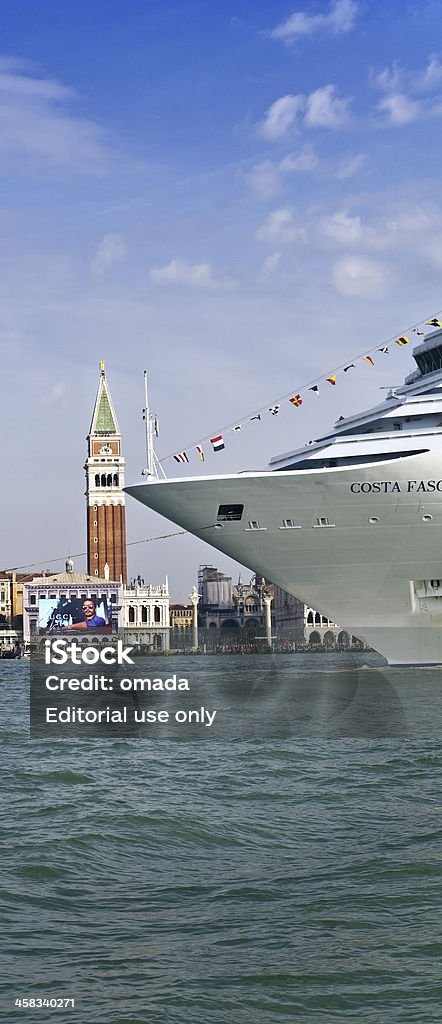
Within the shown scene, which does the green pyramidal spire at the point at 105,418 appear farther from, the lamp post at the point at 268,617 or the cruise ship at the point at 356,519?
the cruise ship at the point at 356,519

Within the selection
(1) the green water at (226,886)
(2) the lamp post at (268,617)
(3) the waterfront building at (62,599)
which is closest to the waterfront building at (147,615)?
(3) the waterfront building at (62,599)

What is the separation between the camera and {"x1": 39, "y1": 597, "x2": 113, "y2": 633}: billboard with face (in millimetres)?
151000

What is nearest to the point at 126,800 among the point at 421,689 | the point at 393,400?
the point at 421,689

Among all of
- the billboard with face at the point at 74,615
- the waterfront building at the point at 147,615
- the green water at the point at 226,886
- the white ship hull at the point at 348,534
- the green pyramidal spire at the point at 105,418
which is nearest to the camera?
the green water at the point at 226,886

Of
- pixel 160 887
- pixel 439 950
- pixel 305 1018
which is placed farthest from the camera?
pixel 160 887

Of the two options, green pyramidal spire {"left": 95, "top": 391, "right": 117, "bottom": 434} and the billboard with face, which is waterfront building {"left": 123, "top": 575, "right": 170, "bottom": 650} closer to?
the billboard with face

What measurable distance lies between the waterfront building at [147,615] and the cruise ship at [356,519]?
417 ft

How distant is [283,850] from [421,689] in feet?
70.7

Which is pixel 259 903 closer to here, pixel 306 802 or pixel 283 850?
pixel 283 850

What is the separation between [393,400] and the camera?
125 ft

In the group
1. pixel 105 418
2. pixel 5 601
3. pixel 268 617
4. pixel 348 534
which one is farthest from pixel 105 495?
pixel 348 534

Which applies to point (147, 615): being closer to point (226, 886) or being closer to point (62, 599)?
point (62, 599)

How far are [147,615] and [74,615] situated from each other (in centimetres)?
1755

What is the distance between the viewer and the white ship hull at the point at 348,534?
34.2 meters
